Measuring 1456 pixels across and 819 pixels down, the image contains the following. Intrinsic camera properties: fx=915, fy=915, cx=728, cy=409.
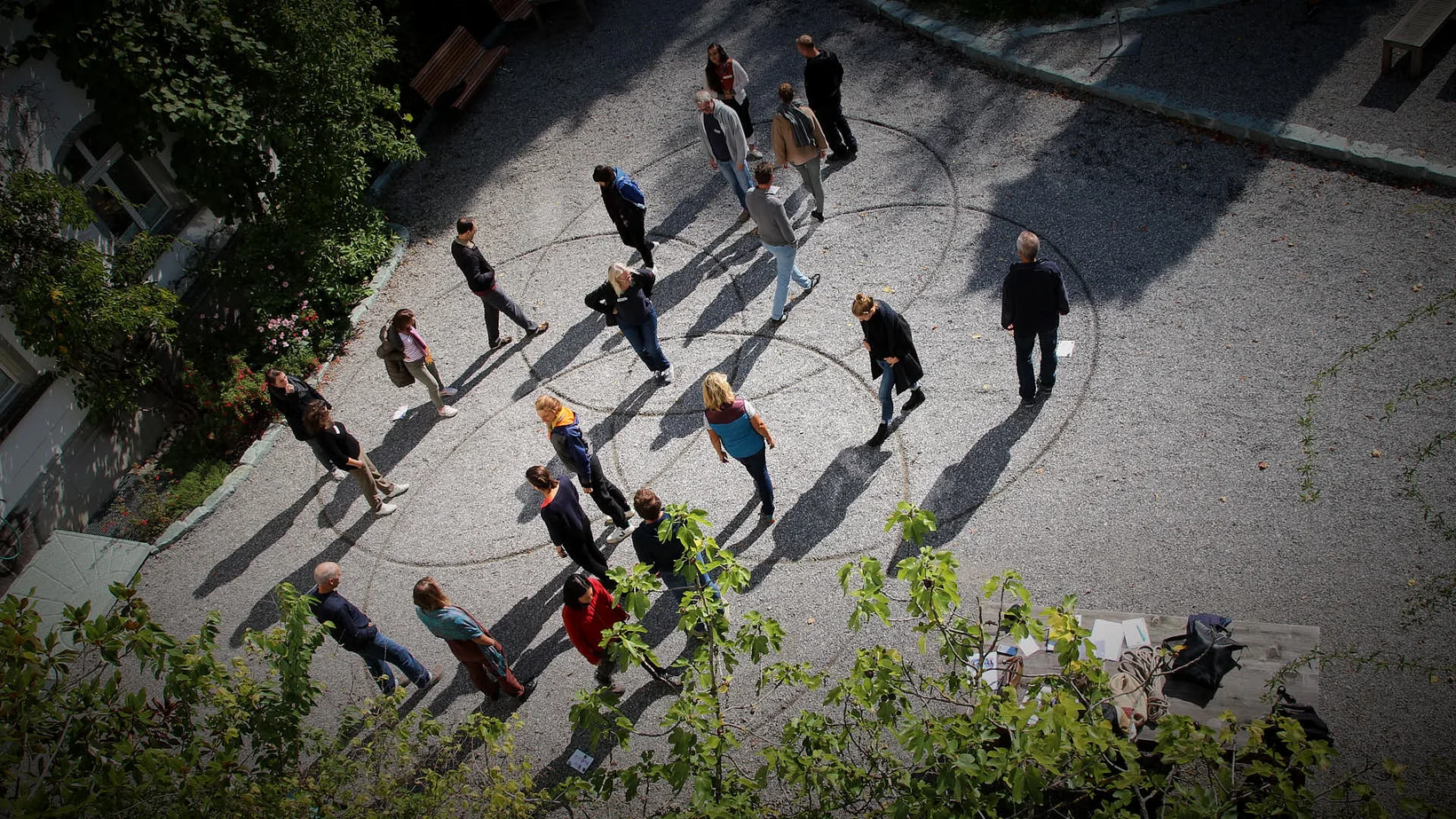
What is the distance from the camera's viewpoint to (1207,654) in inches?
252

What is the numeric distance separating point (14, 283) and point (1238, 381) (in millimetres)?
13363

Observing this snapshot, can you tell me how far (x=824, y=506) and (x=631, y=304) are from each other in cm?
304

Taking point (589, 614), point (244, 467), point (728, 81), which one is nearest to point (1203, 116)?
point (728, 81)

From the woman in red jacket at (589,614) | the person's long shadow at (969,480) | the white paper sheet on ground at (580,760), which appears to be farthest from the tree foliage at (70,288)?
the person's long shadow at (969,480)

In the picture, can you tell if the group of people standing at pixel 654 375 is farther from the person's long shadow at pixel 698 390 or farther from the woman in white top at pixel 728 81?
the person's long shadow at pixel 698 390

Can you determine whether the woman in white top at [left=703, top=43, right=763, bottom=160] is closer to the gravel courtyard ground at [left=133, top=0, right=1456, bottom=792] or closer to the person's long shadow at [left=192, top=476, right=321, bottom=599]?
the gravel courtyard ground at [left=133, top=0, right=1456, bottom=792]

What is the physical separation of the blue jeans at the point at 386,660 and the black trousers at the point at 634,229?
223 inches

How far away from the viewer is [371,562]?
10.0m

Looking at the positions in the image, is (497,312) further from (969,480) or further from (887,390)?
(969,480)

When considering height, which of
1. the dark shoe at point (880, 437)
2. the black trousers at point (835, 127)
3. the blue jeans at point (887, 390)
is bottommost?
the dark shoe at point (880, 437)

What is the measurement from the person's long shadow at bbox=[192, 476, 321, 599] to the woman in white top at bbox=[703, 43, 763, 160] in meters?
7.54

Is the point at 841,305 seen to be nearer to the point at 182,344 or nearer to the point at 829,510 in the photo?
the point at 829,510

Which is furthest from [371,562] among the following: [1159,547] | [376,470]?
[1159,547]

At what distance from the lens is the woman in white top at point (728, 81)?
12877mm
